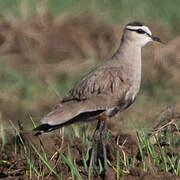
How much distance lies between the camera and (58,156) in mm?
4449

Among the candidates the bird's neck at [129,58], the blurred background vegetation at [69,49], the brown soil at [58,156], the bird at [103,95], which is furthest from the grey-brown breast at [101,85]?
the blurred background vegetation at [69,49]

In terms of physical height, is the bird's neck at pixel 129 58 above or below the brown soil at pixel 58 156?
above

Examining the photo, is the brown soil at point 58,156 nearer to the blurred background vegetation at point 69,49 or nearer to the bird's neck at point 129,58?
the bird's neck at point 129,58

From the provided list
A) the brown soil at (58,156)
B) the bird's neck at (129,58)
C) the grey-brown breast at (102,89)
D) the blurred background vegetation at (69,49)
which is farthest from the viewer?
the blurred background vegetation at (69,49)

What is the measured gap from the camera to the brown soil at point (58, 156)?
411cm

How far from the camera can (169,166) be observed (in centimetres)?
439

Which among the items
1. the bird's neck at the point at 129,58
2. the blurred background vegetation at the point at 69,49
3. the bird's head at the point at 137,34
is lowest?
the blurred background vegetation at the point at 69,49

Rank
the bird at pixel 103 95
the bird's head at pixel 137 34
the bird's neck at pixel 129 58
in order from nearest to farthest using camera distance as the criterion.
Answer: the bird at pixel 103 95, the bird's neck at pixel 129 58, the bird's head at pixel 137 34

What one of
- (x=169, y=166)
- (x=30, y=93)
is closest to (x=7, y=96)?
(x=30, y=93)

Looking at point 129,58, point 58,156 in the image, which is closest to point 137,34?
point 129,58

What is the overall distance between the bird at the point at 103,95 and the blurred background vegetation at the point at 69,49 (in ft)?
7.55

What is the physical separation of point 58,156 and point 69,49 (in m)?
5.73

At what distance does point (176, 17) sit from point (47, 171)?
23.7ft

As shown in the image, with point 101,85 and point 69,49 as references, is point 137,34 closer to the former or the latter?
point 101,85
